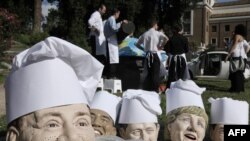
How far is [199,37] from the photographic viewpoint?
68.6 metres

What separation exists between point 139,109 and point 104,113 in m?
0.26

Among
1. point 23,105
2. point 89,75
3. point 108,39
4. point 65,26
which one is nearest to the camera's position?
point 23,105

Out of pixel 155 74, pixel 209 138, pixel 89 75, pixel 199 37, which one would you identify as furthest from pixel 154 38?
pixel 199 37

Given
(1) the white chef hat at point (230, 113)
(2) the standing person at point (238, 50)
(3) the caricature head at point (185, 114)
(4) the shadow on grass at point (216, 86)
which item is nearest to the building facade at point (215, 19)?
(4) the shadow on grass at point (216, 86)

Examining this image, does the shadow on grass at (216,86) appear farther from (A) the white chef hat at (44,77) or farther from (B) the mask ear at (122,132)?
(A) the white chef hat at (44,77)

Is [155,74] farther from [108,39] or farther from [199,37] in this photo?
[199,37]

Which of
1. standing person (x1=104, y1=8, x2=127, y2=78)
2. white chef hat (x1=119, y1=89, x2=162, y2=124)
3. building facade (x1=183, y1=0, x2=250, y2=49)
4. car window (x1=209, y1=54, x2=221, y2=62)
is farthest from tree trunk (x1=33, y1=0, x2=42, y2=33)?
building facade (x1=183, y1=0, x2=250, y2=49)

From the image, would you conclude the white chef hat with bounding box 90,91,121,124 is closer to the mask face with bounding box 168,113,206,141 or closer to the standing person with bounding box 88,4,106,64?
the mask face with bounding box 168,113,206,141

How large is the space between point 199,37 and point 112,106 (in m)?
66.3

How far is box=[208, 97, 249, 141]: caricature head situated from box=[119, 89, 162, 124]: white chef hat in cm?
54

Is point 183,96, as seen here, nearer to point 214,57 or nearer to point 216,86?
point 216,86

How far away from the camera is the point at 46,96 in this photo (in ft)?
6.64

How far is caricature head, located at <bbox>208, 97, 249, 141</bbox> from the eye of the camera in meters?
3.60

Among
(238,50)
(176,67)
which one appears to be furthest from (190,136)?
(238,50)
